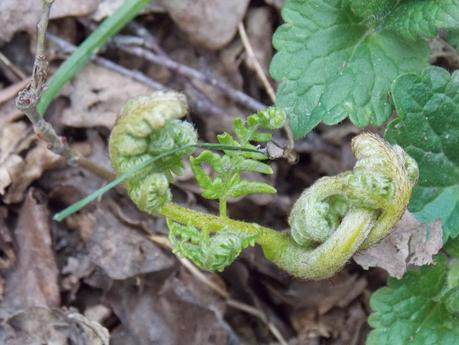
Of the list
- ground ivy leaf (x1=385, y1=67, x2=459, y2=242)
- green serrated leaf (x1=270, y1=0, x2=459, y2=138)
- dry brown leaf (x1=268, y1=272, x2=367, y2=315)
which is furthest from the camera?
dry brown leaf (x1=268, y1=272, x2=367, y2=315)

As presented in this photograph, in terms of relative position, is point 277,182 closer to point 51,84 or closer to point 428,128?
point 428,128

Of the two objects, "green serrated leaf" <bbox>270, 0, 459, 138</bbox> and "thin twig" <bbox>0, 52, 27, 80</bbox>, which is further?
"thin twig" <bbox>0, 52, 27, 80</bbox>

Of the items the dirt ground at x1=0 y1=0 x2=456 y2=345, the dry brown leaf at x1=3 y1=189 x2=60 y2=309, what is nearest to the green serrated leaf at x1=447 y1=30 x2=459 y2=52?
the dirt ground at x1=0 y1=0 x2=456 y2=345

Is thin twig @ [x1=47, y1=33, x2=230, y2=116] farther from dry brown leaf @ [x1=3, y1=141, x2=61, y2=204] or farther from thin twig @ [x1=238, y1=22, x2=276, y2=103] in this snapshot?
dry brown leaf @ [x1=3, y1=141, x2=61, y2=204]

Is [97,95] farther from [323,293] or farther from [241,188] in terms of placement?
[323,293]

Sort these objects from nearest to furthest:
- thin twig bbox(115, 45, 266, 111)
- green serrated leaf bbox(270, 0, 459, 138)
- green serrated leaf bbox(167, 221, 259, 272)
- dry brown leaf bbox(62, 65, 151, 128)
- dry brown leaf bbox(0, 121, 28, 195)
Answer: green serrated leaf bbox(167, 221, 259, 272)
green serrated leaf bbox(270, 0, 459, 138)
dry brown leaf bbox(0, 121, 28, 195)
dry brown leaf bbox(62, 65, 151, 128)
thin twig bbox(115, 45, 266, 111)

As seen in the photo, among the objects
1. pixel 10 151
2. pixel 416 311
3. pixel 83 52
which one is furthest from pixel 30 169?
pixel 416 311

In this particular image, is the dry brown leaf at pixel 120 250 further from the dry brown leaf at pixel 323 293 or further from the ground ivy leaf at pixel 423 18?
the ground ivy leaf at pixel 423 18

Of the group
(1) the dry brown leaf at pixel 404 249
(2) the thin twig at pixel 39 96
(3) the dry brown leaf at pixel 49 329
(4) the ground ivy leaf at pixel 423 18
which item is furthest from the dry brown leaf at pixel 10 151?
(4) the ground ivy leaf at pixel 423 18
